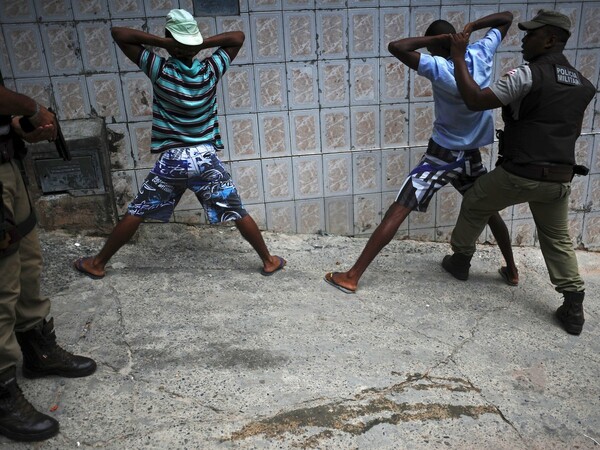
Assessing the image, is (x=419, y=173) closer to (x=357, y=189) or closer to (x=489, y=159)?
(x=357, y=189)

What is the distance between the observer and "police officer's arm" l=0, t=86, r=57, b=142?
1.94 metres

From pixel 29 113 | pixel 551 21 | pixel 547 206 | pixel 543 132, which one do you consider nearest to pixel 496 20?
pixel 551 21

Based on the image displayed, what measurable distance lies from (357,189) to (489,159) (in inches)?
45.7

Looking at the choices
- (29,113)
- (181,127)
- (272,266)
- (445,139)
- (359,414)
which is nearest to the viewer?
(29,113)

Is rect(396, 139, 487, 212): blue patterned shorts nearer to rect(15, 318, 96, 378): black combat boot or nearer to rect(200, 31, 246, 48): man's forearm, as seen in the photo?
rect(200, 31, 246, 48): man's forearm

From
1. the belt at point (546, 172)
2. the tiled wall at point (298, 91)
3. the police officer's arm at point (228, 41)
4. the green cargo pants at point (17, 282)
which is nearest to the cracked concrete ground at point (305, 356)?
the green cargo pants at point (17, 282)

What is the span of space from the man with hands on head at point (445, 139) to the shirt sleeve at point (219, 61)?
3.38 ft

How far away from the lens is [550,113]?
9.14 ft

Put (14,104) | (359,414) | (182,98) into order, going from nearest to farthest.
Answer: (14,104) → (359,414) → (182,98)

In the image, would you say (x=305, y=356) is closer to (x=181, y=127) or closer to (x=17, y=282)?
(x=17, y=282)

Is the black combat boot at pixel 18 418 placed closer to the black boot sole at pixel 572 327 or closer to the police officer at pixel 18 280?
the police officer at pixel 18 280

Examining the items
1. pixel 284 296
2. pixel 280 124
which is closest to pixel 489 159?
pixel 280 124

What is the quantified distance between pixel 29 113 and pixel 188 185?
4.33ft

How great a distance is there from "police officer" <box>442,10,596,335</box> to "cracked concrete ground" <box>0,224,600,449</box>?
44 centimetres
